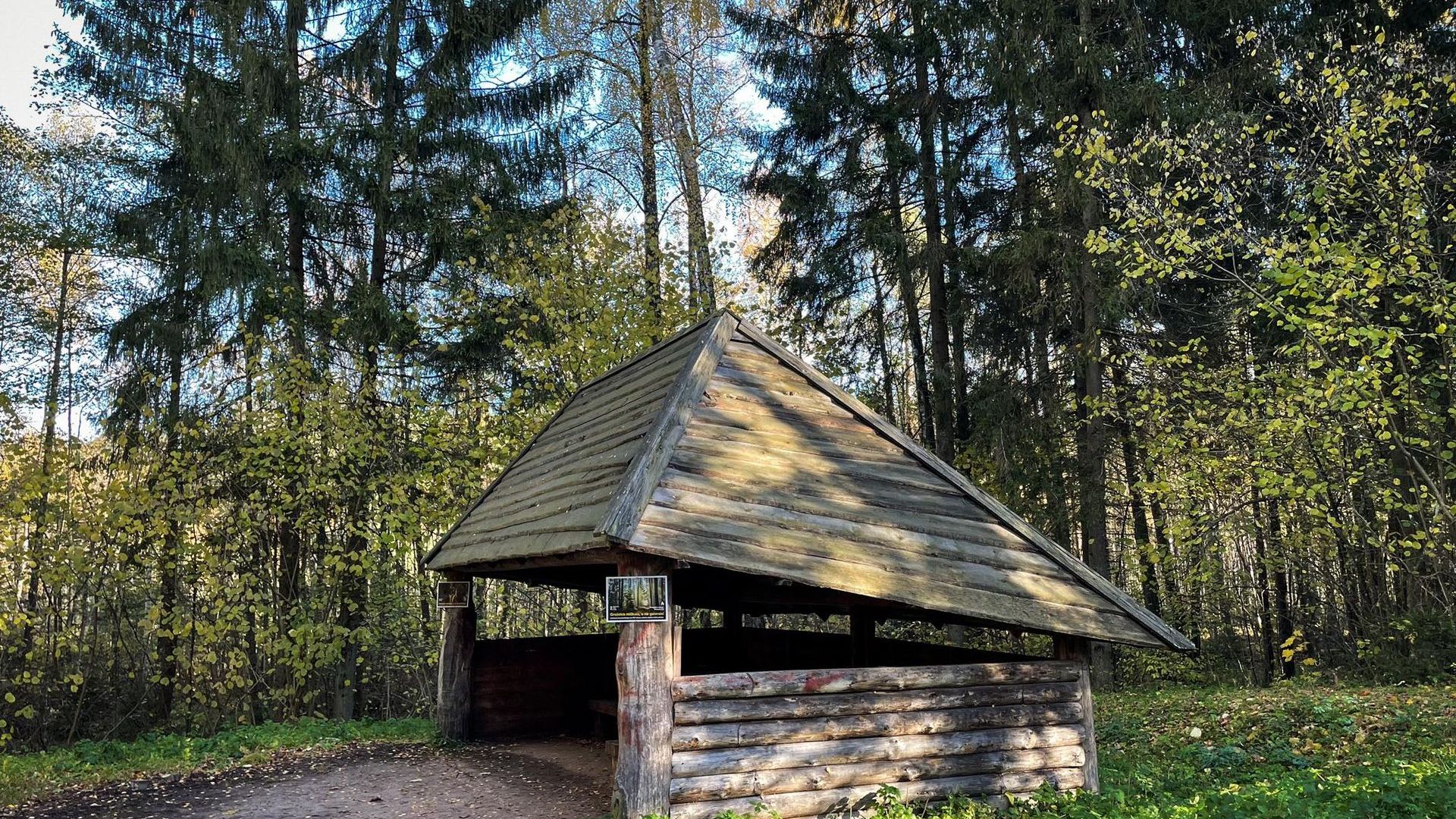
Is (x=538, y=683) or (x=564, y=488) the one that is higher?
(x=564, y=488)

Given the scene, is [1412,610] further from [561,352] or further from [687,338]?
[561,352]

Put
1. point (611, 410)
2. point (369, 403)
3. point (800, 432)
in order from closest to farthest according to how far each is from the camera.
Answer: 1. point (800, 432)
2. point (611, 410)
3. point (369, 403)

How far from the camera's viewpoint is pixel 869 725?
6.02 metres

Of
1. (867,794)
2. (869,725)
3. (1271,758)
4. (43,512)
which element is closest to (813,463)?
(869,725)

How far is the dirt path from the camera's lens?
691 cm

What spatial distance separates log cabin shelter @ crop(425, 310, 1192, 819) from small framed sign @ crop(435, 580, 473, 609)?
132 cm

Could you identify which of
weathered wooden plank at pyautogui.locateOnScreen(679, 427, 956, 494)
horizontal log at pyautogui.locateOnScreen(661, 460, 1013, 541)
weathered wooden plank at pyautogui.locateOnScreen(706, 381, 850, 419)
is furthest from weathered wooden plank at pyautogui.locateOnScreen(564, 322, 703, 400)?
horizontal log at pyautogui.locateOnScreen(661, 460, 1013, 541)

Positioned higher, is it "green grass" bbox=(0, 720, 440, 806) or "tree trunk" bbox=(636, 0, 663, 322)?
"tree trunk" bbox=(636, 0, 663, 322)

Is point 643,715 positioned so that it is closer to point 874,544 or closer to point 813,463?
point 874,544

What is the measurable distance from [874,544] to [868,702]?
101 cm

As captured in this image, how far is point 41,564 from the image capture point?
477 inches

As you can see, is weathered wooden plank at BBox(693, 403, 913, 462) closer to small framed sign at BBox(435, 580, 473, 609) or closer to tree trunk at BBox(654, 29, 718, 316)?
small framed sign at BBox(435, 580, 473, 609)

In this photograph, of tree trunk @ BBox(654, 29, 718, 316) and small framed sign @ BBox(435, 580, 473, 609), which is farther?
tree trunk @ BBox(654, 29, 718, 316)

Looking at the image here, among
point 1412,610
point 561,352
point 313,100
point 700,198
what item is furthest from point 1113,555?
point 313,100
